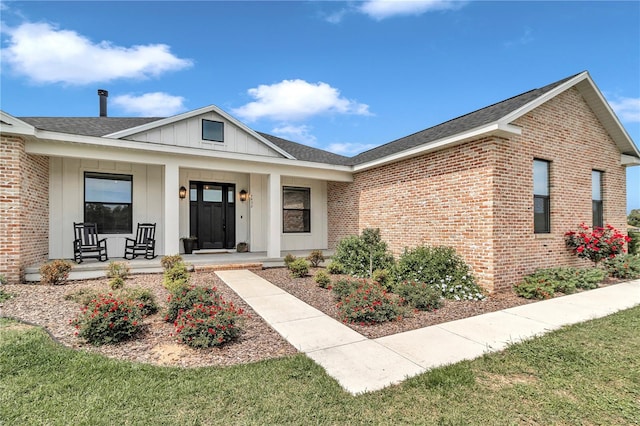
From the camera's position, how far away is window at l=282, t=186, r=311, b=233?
11.6 meters

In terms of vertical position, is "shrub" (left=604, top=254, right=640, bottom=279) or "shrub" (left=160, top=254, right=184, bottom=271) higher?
"shrub" (left=160, top=254, right=184, bottom=271)

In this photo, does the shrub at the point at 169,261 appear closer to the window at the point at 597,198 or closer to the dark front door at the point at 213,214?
the dark front door at the point at 213,214

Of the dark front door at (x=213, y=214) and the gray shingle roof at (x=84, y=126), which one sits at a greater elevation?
the gray shingle roof at (x=84, y=126)

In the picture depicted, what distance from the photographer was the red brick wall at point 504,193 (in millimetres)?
6316

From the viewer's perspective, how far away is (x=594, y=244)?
745 cm

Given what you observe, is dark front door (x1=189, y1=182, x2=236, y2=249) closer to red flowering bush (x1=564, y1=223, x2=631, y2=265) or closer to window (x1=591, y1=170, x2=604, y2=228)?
red flowering bush (x1=564, y1=223, x2=631, y2=265)

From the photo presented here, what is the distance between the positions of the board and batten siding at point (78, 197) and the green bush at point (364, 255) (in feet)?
19.6

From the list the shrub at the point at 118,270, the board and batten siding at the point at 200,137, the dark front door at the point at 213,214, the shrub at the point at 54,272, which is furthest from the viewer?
Result: the dark front door at the point at 213,214

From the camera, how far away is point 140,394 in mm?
2486

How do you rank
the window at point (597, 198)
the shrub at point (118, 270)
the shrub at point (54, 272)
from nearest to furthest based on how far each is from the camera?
the shrub at point (54, 272)
the shrub at point (118, 270)
the window at point (597, 198)

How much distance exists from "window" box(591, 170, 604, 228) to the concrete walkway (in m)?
3.29

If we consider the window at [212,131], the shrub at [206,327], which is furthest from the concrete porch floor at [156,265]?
the shrub at [206,327]

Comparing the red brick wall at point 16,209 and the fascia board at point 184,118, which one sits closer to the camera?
the red brick wall at point 16,209

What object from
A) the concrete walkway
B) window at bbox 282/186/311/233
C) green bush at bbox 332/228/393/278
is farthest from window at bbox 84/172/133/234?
green bush at bbox 332/228/393/278
